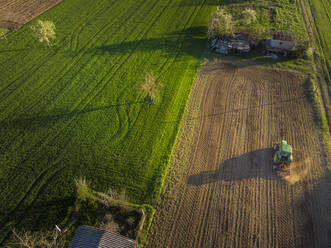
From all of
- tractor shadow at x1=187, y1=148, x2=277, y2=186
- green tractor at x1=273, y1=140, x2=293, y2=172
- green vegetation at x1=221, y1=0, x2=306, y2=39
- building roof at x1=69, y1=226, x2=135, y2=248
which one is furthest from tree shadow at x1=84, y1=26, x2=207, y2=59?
building roof at x1=69, y1=226, x2=135, y2=248

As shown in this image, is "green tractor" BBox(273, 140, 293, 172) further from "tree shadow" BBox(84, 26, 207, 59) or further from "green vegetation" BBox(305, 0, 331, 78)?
"green vegetation" BBox(305, 0, 331, 78)

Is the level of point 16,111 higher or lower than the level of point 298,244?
higher

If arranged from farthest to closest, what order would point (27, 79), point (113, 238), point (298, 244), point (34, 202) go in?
point (27, 79) < point (34, 202) < point (298, 244) < point (113, 238)

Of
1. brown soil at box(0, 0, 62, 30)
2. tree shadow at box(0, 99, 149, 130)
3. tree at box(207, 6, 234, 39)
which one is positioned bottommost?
tree shadow at box(0, 99, 149, 130)

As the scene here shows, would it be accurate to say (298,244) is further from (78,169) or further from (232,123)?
(78,169)

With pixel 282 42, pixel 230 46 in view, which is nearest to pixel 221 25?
pixel 230 46

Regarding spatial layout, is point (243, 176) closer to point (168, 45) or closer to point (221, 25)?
Result: point (168, 45)

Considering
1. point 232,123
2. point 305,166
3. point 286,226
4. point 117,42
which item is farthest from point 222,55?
point 286,226
